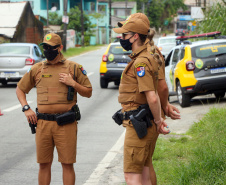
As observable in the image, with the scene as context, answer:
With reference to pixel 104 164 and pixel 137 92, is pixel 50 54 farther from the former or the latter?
pixel 104 164

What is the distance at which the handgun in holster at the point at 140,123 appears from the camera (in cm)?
465

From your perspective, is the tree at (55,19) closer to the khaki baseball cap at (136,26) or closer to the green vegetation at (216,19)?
the green vegetation at (216,19)

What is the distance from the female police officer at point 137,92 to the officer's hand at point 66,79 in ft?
2.89

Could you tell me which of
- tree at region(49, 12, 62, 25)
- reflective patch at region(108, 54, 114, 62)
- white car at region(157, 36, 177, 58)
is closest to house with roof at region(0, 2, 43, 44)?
white car at region(157, 36, 177, 58)

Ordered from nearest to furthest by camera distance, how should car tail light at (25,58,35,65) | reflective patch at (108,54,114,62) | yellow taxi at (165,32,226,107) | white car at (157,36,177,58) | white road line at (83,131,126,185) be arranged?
white road line at (83,131,126,185)
yellow taxi at (165,32,226,107)
reflective patch at (108,54,114,62)
car tail light at (25,58,35,65)
white car at (157,36,177,58)

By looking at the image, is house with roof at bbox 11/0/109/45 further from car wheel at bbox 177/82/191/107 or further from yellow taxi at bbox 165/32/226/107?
yellow taxi at bbox 165/32/226/107

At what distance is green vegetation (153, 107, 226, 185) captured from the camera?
18.5 feet

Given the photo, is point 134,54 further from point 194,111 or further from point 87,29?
point 87,29

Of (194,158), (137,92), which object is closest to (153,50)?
(137,92)

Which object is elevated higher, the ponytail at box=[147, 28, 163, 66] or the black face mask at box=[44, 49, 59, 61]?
the ponytail at box=[147, 28, 163, 66]

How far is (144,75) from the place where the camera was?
15.1 feet

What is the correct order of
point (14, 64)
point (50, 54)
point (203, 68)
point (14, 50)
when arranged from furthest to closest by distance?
Answer: point (14, 50) → point (14, 64) → point (203, 68) → point (50, 54)

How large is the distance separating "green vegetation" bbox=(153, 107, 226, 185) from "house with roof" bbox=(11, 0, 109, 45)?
202ft

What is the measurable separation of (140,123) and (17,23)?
113 ft
